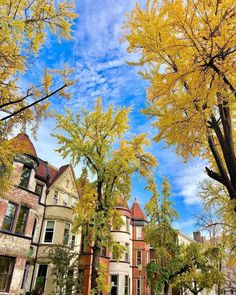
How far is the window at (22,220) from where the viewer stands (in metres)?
18.3

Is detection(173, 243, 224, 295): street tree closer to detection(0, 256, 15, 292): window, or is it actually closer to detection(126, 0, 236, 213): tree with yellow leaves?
detection(0, 256, 15, 292): window

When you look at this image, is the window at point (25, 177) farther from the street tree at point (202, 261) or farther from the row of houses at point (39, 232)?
the street tree at point (202, 261)

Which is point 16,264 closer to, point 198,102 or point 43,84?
point 43,84

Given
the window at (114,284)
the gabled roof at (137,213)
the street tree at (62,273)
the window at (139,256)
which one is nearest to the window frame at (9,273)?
the street tree at (62,273)

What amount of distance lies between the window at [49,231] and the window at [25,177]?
4.57 meters

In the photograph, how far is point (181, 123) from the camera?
5371 mm

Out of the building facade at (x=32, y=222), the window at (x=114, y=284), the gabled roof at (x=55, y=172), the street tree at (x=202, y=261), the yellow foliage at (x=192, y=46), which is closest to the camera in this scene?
the yellow foliage at (x=192, y=46)

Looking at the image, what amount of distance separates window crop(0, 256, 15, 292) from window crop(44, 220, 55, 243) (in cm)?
461

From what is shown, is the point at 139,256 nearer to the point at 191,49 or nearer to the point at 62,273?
the point at 62,273

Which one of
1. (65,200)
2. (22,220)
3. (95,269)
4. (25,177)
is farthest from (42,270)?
(95,269)

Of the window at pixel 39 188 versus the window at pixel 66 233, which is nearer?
the window at pixel 66 233

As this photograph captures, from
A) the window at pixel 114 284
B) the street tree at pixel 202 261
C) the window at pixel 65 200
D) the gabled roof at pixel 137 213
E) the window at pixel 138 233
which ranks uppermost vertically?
the gabled roof at pixel 137 213

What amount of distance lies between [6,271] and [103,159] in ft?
33.0

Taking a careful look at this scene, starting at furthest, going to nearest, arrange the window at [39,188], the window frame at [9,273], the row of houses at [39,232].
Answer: the window at [39,188]
the row of houses at [39,232]
the window frame at [9,273]
